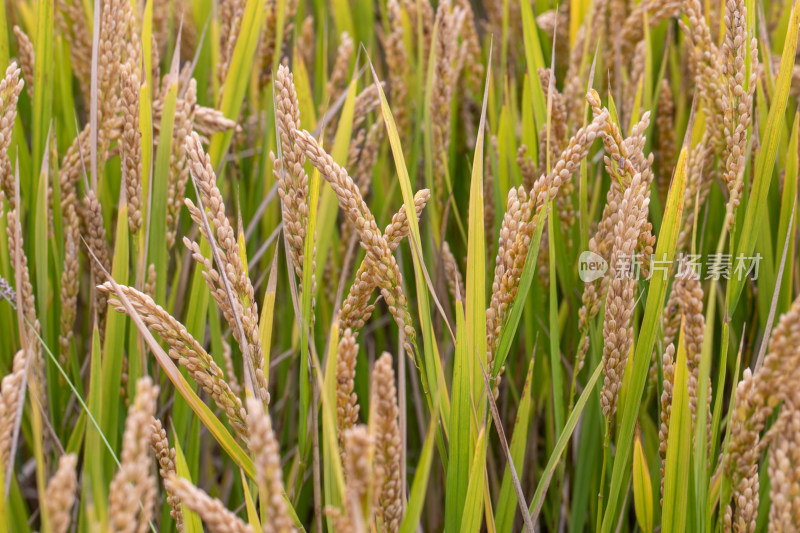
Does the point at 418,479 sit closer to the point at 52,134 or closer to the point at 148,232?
the point at 148,232

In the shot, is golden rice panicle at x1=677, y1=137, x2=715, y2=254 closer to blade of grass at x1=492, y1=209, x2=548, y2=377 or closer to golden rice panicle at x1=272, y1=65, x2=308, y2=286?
blade of grass at x1=492, y1=209, x2=548, y2=377

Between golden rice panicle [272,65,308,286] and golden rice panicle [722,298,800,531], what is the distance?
18.1 inches

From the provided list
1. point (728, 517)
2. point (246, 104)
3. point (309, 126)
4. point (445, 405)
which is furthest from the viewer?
point (246, 104)

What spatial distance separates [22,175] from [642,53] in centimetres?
110

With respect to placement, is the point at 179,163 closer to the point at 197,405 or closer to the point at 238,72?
the point at 238,72

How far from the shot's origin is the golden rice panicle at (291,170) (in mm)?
729

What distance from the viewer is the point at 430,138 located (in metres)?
1.22

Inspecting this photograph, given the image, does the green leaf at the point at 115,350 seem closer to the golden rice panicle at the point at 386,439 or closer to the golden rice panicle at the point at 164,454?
the golden rice panicle at the point at 164,454

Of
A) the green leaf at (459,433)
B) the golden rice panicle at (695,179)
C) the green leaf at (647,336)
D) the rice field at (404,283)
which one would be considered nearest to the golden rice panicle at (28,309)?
the rice field at (404,283)

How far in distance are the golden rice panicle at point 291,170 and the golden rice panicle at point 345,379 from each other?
0.15 metres

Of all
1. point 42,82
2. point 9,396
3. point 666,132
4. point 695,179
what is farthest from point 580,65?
point 9,396

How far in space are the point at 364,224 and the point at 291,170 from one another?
105mm

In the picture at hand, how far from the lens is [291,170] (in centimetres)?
75

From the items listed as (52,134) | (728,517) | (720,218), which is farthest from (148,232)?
(720,218)
